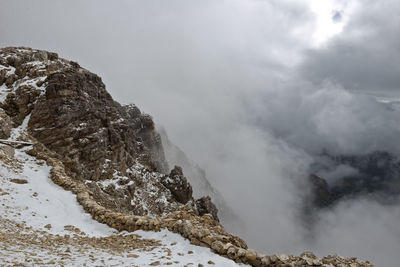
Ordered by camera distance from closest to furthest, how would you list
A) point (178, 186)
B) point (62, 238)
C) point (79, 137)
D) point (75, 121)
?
point (62, 238) < point (75, 121) < point (79, 137) < point (178, 186)

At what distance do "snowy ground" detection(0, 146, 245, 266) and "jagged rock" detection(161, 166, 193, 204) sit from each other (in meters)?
45.3

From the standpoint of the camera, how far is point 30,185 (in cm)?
1708

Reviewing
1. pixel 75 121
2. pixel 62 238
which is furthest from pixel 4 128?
pixel 62 238

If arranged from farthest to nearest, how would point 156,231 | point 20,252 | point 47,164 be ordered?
point 47,164 → point 156,231 → point 20,252

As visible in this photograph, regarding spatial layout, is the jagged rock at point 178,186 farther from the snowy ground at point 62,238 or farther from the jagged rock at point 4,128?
the snowy ground at point 62,238

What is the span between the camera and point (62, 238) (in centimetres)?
1120

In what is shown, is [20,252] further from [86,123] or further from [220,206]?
[220,206]

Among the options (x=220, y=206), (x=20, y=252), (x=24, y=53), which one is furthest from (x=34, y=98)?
(x=220, y=206)

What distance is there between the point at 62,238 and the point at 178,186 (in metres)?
52.0

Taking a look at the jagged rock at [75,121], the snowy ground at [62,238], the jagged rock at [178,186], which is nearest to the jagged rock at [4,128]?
the jagged rock at [75,121]

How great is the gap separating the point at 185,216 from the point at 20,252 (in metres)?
6.65

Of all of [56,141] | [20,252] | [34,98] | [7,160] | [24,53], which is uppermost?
[24,53]

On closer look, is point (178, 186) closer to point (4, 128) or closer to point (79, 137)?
point (79, 137)

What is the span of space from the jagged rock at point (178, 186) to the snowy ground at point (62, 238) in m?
45.3
